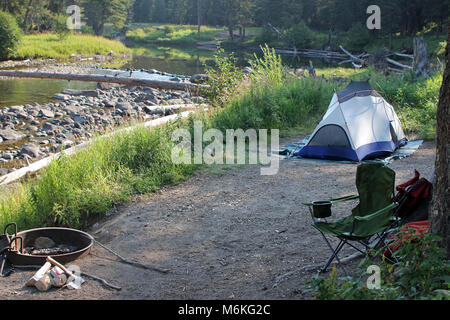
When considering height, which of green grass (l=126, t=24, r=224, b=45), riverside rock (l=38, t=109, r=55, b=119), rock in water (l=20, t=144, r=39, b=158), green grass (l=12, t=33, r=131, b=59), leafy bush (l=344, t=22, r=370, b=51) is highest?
green grass (l=126, t=24, r=224, b=45)

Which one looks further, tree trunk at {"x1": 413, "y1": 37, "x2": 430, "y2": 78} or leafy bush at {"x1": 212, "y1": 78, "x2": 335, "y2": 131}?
tree trunk at {"x1": 413, "y1": 37, "x2": 430, "y2": 78}

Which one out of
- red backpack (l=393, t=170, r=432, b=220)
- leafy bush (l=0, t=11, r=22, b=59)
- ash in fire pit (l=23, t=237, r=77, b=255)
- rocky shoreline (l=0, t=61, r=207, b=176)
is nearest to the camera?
red backpack (l=393, t=170, r=432, b=220)

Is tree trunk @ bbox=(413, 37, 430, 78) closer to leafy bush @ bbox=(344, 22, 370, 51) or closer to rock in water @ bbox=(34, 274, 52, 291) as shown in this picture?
rock in water @ bbox=(34, 274, 52, 291)

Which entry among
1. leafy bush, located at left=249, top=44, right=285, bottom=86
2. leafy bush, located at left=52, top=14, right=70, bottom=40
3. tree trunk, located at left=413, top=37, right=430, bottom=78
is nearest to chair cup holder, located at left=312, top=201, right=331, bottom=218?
leafy bush, located at left=249, top=44, right=285, bottom=86

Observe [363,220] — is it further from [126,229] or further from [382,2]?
[382,2]

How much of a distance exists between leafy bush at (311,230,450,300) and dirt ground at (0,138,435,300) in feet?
2.32

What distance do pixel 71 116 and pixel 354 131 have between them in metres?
9.09

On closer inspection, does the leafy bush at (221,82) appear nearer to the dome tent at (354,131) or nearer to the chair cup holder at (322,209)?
the dome tent at (354,131)

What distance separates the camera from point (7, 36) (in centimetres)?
2781

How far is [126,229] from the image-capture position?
530 cm

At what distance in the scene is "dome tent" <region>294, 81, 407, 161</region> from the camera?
763 cm
